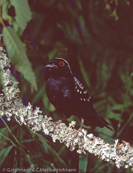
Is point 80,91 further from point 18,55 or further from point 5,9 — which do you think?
point 5,9

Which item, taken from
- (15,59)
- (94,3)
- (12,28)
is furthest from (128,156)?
(94,3)

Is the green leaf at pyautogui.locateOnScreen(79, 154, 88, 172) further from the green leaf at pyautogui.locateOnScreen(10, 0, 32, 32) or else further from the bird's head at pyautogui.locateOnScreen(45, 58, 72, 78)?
the green leaf at pyautogui.locateOnScreen(10, 0, 32, 32)

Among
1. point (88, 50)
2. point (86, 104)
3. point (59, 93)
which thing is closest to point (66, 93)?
point (59, 93)

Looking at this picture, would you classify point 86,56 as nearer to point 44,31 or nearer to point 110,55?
point 110,55

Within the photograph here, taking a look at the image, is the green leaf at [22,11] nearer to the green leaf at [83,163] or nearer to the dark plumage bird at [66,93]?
the dark plumage bird at [66,93]

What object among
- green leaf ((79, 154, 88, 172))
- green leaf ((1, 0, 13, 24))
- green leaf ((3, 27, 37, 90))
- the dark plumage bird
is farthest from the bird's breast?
green leaf ((1, 0, 13, 24))

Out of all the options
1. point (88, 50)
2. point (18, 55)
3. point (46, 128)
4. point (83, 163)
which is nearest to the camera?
point (46, 128)
